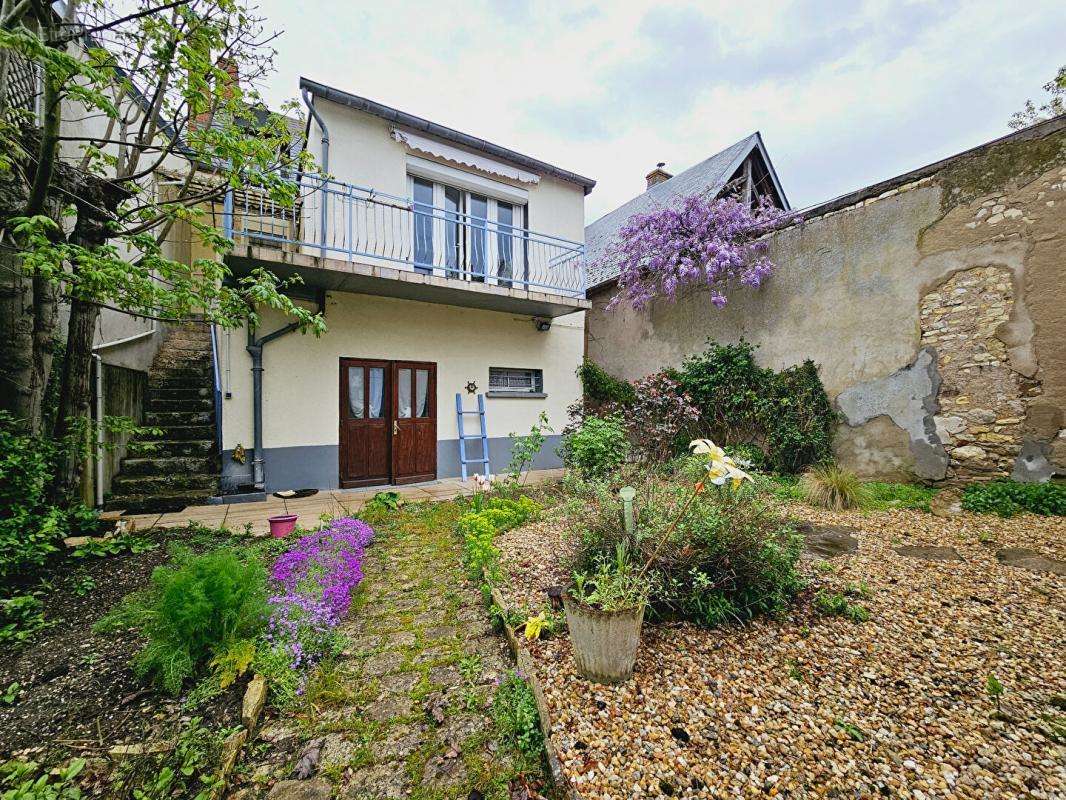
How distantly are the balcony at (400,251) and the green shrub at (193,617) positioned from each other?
434 centimetres

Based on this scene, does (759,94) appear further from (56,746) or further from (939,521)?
(56,746)

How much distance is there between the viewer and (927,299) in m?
5.38

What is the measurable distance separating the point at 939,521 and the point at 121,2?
8.98 metres

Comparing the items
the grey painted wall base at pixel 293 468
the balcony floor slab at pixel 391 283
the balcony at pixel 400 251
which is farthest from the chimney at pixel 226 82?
the grey painted wall base at pixel 293 468

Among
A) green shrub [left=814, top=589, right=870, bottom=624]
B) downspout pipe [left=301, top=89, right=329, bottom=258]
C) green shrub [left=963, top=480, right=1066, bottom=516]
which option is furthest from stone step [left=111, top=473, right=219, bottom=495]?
green shrub [left=963, top=480, right=1066, bottom=516]

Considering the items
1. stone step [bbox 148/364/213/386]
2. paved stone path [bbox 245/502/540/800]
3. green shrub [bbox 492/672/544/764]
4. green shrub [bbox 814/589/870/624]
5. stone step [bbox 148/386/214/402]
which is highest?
stone step [bbox 148/364/213/386]

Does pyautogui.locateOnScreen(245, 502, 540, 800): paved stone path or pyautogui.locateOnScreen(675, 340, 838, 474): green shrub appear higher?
pyautogui.locateOnScreen(675, 340, 838, 474): green shrub

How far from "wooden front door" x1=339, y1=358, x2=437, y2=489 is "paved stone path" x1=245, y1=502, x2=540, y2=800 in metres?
3.93

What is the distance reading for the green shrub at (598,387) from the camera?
29.9ft

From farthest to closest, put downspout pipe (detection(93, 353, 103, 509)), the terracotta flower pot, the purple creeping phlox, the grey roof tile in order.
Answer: the grey roof tile
downspout pipe (detection(93, 353, 103, 509))
the terracotta flower pot
the purple creeping phlox

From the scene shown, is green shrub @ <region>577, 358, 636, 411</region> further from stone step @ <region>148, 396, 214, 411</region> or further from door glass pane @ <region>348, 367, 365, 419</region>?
stone step @ <region>148, 396, 214, 411</region>

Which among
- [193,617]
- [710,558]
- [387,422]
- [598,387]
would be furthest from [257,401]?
[598,387]

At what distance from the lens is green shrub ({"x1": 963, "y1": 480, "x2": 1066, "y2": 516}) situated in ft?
14.0

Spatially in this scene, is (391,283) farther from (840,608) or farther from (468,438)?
(840,608)
